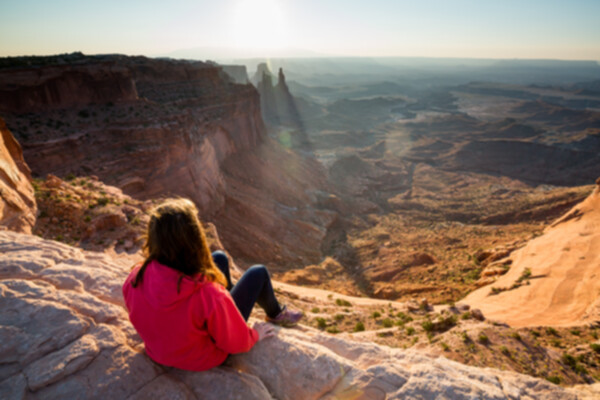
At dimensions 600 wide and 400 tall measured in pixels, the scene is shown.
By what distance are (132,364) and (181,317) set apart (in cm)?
88

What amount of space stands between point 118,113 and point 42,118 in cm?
400

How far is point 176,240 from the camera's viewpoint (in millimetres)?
2723

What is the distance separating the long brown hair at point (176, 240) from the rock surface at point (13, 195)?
21.7 feet

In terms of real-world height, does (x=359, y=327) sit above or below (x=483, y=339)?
below

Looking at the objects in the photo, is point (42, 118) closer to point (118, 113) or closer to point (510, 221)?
point (118, 113)

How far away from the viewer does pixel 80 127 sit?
1780cm

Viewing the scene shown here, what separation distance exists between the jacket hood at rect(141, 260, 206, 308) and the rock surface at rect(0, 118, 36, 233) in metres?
6.63

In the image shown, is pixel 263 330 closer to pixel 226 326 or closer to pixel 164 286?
pixel 226 326

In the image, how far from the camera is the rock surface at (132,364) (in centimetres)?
279

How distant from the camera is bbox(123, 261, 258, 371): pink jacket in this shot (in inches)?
107

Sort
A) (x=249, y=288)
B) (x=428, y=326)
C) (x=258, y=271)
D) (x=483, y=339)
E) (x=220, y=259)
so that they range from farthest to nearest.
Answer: (x=428, y=326), (x=483, y=339), (x=220, y=259), (x=258, y=271), (x=249, y=288)

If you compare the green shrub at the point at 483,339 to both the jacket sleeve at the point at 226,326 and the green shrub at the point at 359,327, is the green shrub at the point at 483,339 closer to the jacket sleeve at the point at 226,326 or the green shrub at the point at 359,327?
the green shrub at the point at 359,327

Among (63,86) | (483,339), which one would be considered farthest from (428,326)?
(63,86)

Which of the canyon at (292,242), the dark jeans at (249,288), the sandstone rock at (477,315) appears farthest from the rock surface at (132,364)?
the sandstone rock at (477,315)
